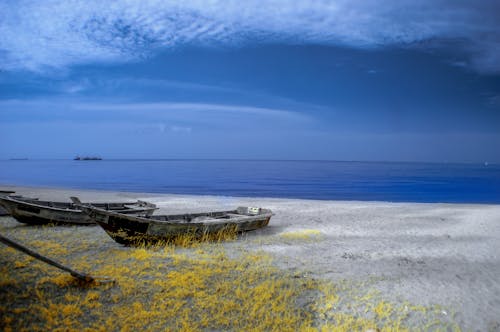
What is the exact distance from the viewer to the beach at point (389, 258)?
26.8ft

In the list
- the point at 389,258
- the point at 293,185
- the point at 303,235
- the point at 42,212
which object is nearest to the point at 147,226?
the point at 42,212

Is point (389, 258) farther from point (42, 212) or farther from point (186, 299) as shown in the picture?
point (42, 212)

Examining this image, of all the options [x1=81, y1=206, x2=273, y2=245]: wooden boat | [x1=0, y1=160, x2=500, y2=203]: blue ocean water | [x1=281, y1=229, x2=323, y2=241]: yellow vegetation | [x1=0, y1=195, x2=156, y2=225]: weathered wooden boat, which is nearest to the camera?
[x1=81, y1=206, x2=273, y2=245]: wooden boat

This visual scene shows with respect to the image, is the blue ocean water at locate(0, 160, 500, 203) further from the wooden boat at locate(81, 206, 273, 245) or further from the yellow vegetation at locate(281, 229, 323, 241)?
the wooden boat at locate(81, 206, 273, 245)

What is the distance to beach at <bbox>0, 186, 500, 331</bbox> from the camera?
8180 millimetres

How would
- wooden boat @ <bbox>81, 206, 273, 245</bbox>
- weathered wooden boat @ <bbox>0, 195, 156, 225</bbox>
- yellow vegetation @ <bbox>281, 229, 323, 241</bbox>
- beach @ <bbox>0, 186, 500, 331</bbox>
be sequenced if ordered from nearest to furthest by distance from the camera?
1. beach @ <bbox>0, 186, 500, 331</bbox>
2. wooden boat @ <bbox>81, 206, 273, 245</bbox>
3. weathered wooden boat @ <bbox>0, 195, 156, 225</bbox>
4. yellow vegetation @ <bbox>281, 229, 323, 241</bbox>

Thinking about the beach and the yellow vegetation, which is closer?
the beach

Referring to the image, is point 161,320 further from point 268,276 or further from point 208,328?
point 268,276

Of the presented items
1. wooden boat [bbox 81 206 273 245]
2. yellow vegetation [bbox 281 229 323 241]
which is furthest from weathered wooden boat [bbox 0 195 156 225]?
yellow vegetation [bbox 281 229 323 241]

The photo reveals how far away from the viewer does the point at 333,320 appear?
294 inches

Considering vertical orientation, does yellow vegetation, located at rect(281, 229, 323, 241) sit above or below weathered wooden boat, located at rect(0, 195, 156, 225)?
below

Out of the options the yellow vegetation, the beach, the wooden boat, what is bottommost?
the beach

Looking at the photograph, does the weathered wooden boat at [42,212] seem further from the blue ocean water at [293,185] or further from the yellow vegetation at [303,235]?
the blue ocean water at [293,185]

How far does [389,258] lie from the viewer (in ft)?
39.9
